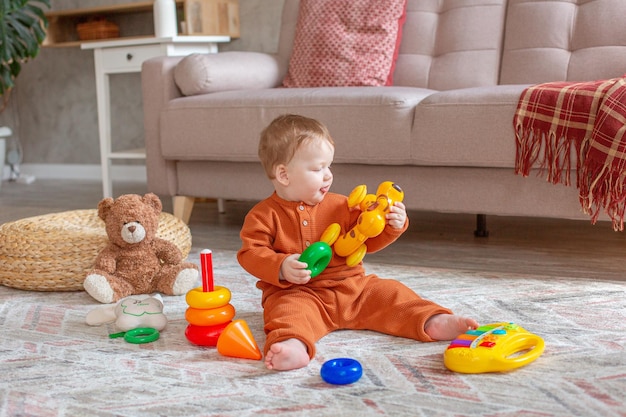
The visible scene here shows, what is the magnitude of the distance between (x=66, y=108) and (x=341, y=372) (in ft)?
11.9

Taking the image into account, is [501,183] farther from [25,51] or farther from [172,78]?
[25,51]

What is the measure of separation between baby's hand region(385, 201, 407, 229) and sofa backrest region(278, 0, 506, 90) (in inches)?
51.3

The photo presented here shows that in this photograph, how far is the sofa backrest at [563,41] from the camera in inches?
92.4

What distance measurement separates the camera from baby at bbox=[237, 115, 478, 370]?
1.36 meters

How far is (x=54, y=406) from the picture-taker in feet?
3.64

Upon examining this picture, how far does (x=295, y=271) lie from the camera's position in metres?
1.33

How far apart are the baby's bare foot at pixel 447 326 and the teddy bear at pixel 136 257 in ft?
2.18

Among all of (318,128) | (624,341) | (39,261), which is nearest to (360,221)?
(318,128)

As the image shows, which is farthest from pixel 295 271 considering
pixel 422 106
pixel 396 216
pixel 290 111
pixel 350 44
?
→ pixel 350 44

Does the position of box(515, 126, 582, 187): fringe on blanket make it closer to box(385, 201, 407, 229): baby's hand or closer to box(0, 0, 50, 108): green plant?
box(385, 201, 407, 229): baby's hand

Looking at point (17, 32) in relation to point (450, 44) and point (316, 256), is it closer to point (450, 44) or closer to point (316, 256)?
point (450, 44)

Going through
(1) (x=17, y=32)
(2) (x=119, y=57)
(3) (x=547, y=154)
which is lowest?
(3) (x=547, y=154)

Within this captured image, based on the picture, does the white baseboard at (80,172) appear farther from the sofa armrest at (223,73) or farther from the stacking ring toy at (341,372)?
the stacking ring toy at (341,372)

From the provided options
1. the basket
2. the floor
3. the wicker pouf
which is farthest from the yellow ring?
the basket
